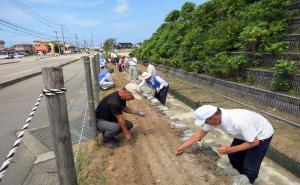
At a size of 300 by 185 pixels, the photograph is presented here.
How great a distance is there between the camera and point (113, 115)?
463 centimetres

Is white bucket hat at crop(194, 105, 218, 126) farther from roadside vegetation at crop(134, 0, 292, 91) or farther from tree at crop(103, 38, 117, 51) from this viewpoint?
tree at crop(103, 38, 117, 51)

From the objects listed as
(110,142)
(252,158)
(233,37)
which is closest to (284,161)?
(252,158)

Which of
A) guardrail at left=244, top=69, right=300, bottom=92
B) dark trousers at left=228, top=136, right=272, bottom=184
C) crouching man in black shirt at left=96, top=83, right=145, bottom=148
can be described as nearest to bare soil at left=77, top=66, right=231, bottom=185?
crouching man in black shirt at left=96, top=83, right=145, bottom=148

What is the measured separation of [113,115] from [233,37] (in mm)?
7418

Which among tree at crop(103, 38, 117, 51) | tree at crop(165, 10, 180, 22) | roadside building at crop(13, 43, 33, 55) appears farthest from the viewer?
roadside building at crop(13, 43, 33, 55)

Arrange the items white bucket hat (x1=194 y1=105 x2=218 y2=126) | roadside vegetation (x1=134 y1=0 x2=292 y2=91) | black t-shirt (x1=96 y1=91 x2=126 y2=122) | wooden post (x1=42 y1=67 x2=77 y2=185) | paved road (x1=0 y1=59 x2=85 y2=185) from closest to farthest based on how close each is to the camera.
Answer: wooden post (x1=42 y1=67 x2=77 y2=185) < white bucket hat (x1=194 y1=105 x2=218 y2=126) < paved road (x1=0 y1=59 x2=85 y2=185) < black t-shirt (x1=96 y1=91 x2=126 y2=122) < roadside vegetation (x1=134 y1=0 x2=292 y2=91)

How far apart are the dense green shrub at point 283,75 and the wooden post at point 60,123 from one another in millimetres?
6158

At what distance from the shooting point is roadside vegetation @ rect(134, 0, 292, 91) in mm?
8469

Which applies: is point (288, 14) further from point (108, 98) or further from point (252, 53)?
point (108, 98)

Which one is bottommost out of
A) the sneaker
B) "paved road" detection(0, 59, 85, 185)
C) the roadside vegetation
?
"paved road" detection(0, 59, 85, 185)

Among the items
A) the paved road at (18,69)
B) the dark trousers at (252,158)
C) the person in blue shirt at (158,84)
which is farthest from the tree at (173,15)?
the dark trousers at (252,158)

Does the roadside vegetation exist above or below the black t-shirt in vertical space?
above

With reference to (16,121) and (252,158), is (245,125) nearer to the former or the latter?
(252,158)

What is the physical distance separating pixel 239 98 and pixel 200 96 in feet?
4.55
